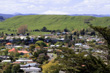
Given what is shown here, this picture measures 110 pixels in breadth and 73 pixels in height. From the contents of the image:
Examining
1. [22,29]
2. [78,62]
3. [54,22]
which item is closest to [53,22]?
[54,22]

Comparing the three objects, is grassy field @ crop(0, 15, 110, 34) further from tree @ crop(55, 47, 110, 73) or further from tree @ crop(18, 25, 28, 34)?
tree @ crop(55, 47, 110, 73)

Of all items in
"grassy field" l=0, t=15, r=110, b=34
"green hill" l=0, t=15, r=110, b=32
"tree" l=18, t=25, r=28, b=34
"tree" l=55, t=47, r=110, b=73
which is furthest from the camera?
"grassy field" l=0, t=15, r=110, b=34

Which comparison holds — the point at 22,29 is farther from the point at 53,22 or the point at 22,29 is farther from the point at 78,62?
the point at 78,62

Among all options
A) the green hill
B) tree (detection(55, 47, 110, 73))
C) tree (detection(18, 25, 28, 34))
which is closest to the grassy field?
the green hill

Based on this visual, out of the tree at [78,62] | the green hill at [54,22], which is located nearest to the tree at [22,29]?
the green hill at [54,22]

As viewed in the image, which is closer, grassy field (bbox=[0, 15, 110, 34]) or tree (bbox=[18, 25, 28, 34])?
tree (bbox=[18, 25, 28, 34])

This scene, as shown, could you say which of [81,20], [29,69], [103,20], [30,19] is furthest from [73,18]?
[29,69]

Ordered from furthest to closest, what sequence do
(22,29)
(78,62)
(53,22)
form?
(53,22) → (22,29) → (78,62)

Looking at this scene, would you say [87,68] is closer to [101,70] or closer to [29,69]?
[101,70]

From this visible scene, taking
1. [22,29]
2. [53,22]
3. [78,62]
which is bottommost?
[22,29]

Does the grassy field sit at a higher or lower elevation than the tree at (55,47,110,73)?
lower

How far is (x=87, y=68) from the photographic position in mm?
11305

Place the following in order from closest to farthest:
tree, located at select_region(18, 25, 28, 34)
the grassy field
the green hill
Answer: tree, located at select_region(18, 25, 28, 34) → the green hill → the grassy field

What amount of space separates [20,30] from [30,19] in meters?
49.3
